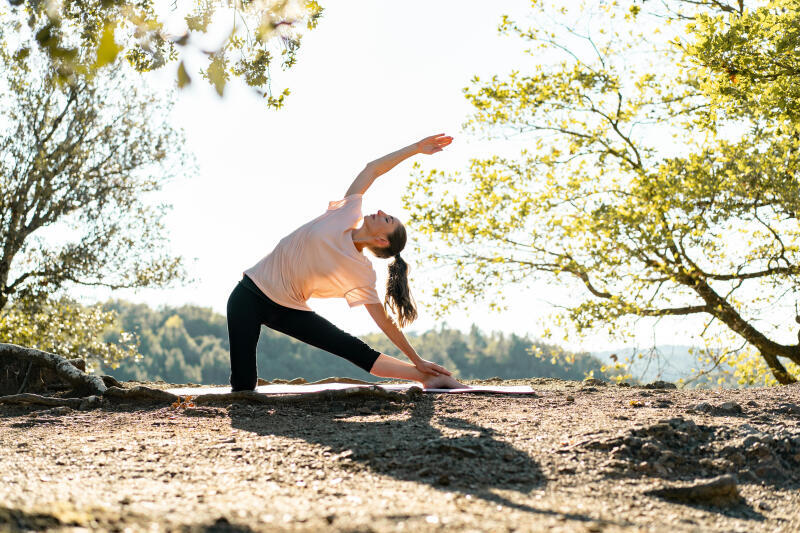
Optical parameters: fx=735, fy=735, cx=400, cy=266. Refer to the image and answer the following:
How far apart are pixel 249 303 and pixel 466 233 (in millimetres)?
6614

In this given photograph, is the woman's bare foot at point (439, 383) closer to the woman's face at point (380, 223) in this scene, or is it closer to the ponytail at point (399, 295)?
the ponytail at point (399, 295)

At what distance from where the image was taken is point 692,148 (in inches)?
454

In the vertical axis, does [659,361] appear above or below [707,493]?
above

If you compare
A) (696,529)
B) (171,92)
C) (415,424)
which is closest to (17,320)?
(171,92)

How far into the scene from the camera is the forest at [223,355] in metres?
81.4

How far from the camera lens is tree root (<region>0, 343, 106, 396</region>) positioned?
6.85 metres

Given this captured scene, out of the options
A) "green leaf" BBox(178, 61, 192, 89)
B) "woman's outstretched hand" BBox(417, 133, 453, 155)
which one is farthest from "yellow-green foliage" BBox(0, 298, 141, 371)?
"green leaf" BBox(178, 61, 192, 89)

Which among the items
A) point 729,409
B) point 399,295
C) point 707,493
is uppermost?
point 399,295

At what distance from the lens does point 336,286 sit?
5766 mm

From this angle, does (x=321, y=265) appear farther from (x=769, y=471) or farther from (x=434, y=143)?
(x=769, y=471)

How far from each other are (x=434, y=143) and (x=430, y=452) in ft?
9.91

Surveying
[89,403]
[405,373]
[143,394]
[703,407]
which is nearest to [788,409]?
[703,407]

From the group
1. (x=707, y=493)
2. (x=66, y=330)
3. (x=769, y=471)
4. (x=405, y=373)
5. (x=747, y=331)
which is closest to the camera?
(x=707, y=493)

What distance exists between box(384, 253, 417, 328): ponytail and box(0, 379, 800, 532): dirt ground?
79 centimetres
